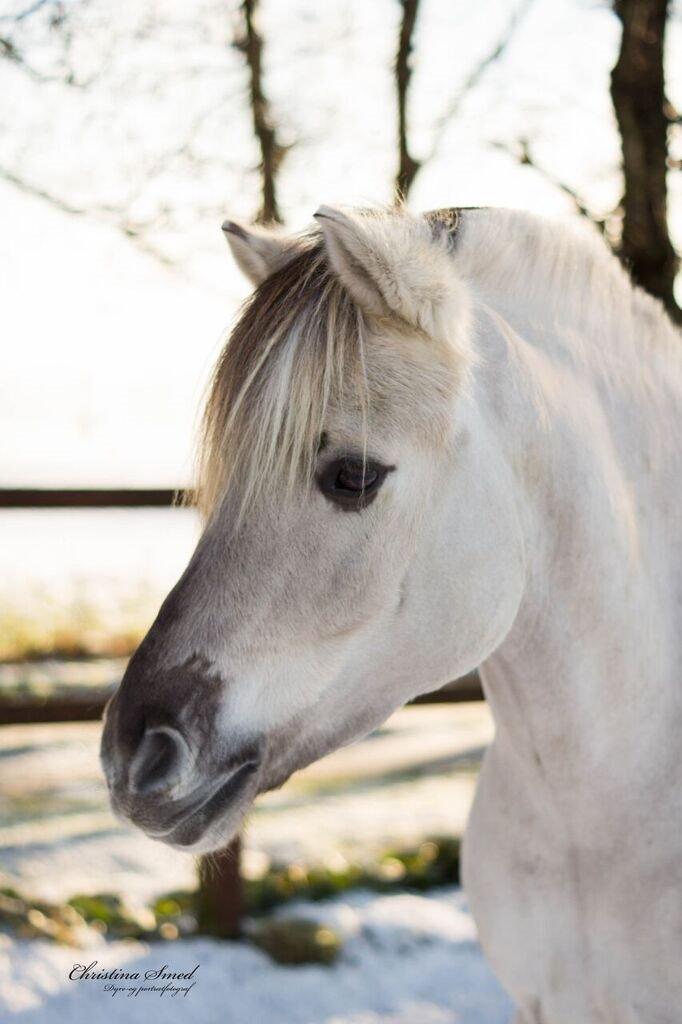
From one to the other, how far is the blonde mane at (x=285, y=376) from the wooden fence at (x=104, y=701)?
182 centimetres

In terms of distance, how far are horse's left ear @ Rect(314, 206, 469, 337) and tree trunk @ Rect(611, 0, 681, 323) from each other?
2369 millimetres

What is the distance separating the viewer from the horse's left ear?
3.85 ft

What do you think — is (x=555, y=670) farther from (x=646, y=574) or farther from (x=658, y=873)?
(x=658, y=873)

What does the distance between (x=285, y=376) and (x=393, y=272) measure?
0.20 m

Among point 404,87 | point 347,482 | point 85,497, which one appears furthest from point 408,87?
point 347,482

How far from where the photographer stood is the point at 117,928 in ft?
10.8

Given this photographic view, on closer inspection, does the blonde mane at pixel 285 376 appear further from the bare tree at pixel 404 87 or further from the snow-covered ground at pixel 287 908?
the bare tree at pixel 404 87

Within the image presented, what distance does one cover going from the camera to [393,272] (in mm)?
1208

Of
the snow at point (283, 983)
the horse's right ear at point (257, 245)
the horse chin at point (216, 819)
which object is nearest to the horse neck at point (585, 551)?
the horse's right ear at point (257, 245)

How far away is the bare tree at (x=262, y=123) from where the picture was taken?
384cm

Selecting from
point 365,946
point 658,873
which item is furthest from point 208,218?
point 658,873

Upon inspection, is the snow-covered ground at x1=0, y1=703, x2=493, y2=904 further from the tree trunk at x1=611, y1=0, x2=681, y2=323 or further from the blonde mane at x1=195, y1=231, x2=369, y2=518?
the blonde mane at x1=195, y1=231, x2=369, y2=518

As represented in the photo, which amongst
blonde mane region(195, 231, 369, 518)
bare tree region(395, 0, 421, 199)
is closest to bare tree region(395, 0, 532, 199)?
bare tree region(395, 0, 421, 199)

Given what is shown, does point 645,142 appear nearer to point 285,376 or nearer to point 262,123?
point 262,123
